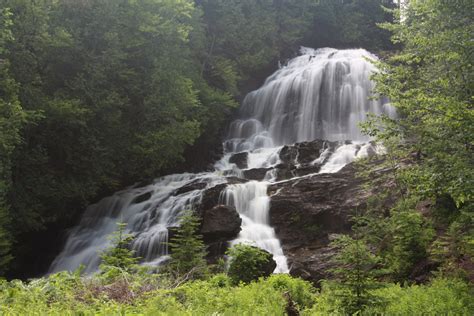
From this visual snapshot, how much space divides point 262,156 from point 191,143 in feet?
17.1

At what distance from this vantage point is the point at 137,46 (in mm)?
22000

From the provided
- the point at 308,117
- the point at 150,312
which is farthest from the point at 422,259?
the point at 308,117

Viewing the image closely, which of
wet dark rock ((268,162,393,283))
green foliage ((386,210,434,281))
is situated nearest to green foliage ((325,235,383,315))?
green foliage ((386,210,434,281))

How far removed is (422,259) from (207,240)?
788cm

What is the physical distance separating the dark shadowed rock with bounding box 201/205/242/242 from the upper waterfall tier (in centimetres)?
1279

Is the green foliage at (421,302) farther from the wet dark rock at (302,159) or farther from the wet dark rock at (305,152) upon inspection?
the wet dark rock at (305,152)

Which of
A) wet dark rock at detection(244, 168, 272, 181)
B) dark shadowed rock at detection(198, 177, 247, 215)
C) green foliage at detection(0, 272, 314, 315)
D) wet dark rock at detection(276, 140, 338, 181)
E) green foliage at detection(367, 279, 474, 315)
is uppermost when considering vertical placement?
wet dark rock at detection(276, 140, 338, 181)

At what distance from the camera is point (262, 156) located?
82.6ft

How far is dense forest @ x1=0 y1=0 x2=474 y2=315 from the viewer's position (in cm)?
679

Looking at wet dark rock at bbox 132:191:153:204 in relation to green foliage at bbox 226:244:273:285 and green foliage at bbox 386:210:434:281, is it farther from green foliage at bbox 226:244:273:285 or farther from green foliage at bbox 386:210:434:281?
green foliage at bbox 386:210:434:281

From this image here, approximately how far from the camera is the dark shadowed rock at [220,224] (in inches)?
611

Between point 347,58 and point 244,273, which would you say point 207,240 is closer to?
point 244,273

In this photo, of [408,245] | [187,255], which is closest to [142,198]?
[187,255]

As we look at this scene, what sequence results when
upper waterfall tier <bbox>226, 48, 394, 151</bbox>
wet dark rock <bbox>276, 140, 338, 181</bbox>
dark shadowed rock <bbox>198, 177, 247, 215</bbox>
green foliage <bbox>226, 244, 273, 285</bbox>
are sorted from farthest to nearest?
upper waterfall tier <bbox>226, 48, 394, 151</bbox> → wet dark rock <bbox>276, 140, 338, 181</bbox> → dark shadowed rock <bbox>198, 177, 247, 215</bbox> → green foliage <bbox>226, 244, 273, 285</bbox>
